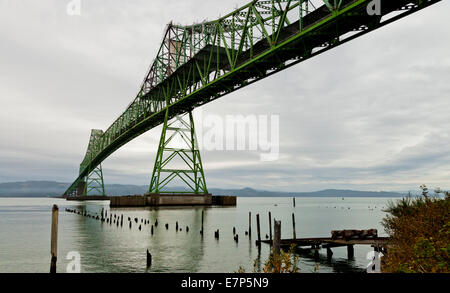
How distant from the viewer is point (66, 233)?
34.3 m

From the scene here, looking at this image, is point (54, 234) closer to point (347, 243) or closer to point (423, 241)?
point (423, 241)

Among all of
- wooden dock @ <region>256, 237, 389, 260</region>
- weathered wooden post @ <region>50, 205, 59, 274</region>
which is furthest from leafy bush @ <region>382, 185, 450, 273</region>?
weathered wooden post @ <region>50, 205, 59, 274</region>

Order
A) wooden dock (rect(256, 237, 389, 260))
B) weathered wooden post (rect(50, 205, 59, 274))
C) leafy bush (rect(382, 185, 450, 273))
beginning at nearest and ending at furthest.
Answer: leafy bush (rect(382, 185, 450, 273))
weathered wooden post (rect(50, 205, 59, 274))
wooden dock (rect(256, 237, 389, 260))

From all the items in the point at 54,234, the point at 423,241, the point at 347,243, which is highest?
the point at 423,241

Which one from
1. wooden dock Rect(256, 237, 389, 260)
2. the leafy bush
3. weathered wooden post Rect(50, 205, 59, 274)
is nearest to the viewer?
the leafy bush

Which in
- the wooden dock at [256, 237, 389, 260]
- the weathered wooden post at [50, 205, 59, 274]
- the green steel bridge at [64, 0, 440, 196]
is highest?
the green steel bridge at [64, 0, 440, 196]

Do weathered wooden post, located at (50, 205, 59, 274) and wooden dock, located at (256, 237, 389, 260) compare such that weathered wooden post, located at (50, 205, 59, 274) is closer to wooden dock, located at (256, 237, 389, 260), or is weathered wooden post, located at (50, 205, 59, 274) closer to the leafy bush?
wooden dock, located at (256, 237, 389, 260)

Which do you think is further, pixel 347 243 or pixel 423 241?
pixel 347 243

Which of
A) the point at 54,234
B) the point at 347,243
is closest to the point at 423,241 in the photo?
the point at 347,243

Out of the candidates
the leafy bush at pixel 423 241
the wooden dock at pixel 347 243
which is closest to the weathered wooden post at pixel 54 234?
the wooden dock at pixel 347 243

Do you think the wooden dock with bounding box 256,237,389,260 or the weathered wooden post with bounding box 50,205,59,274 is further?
the wooden dock with bounding box 256,237,389,260

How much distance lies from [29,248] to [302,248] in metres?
21.0

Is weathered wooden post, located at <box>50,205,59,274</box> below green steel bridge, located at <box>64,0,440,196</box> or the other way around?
below
